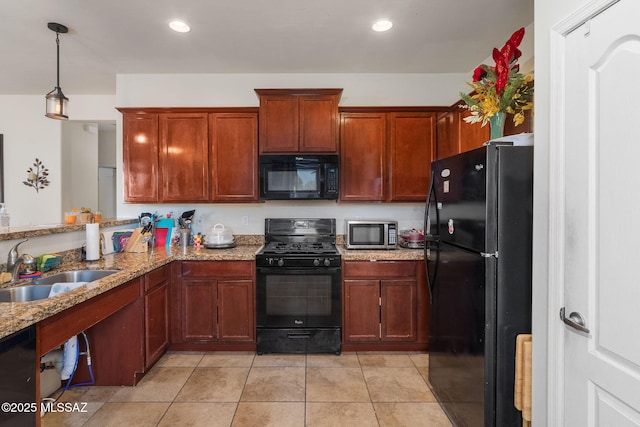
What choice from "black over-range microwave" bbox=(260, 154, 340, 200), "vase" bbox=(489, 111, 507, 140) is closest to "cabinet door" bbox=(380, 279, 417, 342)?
"black over-range microwave" bbox=(260, 154, 340, 200)

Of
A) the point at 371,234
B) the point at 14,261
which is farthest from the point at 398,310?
the point at 14,261

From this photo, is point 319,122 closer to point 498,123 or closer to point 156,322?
point 498,123

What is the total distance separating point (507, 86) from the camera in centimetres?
175

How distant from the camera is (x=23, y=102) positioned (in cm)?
407

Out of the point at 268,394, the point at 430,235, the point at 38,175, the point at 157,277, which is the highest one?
the point at 38,175

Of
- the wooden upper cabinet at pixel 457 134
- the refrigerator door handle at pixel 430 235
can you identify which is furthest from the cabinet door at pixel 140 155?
the wooden upper cabinet at pixel 457 134

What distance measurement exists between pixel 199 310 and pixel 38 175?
3.12m

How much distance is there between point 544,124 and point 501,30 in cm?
157

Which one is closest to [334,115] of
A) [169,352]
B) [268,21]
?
[268,21]

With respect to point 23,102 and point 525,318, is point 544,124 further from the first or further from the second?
point 23,102

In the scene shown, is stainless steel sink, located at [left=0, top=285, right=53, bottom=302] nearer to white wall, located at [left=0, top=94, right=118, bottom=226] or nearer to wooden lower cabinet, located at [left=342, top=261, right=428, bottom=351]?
wooden lower cabinet, located at [left=342, top=261, right=428, bottom=351]

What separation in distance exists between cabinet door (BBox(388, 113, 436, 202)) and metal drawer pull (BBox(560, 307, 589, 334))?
6.33 feet

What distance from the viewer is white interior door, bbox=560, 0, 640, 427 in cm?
106

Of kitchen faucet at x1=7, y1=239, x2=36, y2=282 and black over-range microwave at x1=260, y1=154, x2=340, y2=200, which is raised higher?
black over-range microwave at x1=260, y1=154, x2=340, y2=200
